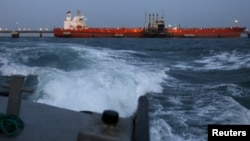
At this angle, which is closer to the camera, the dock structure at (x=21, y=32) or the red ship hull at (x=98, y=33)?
the red ship hull at (x=98, y=33)

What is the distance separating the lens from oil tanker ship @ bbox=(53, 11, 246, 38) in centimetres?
6575

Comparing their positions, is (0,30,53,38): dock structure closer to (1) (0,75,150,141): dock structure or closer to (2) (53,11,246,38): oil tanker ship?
(2) (53,11,246,38): oil tanker ship

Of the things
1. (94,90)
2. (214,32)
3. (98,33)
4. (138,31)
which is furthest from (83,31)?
(94,90)

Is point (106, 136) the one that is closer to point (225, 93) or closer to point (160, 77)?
point (225, 93)

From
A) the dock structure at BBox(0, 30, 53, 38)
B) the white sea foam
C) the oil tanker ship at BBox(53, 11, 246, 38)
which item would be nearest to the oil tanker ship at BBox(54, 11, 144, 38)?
the oil tanker ship at BBox(53, 11, 246, 38)

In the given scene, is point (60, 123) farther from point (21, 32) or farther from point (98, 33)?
point (21, 32)

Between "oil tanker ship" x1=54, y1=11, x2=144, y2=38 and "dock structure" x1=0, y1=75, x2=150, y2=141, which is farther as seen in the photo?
"oil tanker ship" x1=54, y1=11, x2=144, y2=38

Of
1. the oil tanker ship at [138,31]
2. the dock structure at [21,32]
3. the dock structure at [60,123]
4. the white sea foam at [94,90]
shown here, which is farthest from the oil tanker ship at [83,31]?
the dock structure at [60,123]

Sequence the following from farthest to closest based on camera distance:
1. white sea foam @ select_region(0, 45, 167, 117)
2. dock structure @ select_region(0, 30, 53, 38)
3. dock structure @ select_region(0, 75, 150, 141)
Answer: dock structure @ select_region(0, 30, 53, 38), white sea foam @ select_region(0, 45, 167, 117), dock structure @ select_region(0, 75, 150, 141)

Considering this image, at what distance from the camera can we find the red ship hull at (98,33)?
65.5 metres

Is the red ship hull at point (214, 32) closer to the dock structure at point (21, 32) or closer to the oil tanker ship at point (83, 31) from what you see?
the oil tanker ship at point (83, 31)

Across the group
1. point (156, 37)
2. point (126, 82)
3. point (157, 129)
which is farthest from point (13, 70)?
point (156, 37)

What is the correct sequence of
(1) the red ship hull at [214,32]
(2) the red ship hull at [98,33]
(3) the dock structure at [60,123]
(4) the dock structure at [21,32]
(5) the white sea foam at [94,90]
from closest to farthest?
(3) the dock structure at [60,123] < (5) the white sea foam at [94,90] < (2) the red ship hull at [98,33] < (1) the red ship hull at [214,32] < (4) the dock structure at [21,32]

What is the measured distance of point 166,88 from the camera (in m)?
9.20
